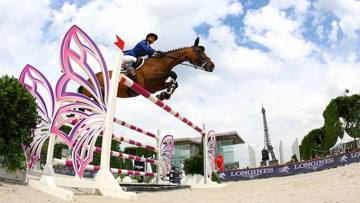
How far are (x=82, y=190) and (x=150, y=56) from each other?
2810mm

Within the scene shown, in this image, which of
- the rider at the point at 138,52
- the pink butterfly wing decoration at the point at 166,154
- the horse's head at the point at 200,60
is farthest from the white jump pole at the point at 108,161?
the pink butterfly wing decoration at the point at 166,154

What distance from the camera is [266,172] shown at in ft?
57.2

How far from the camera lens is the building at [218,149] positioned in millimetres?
23234

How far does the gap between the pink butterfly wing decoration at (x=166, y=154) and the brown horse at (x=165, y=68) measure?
81.7 inches

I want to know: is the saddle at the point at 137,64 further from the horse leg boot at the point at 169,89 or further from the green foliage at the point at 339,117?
the green foliage at the point at 339,117

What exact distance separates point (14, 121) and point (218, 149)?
24090 mm

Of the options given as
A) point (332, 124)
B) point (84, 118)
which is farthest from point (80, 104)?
point (332, 124)

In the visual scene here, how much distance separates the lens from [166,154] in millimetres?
8406

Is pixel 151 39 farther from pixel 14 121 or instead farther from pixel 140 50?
pixel 14 121

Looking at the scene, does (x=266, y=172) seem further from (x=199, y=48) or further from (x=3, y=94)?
(x=3, y=94)

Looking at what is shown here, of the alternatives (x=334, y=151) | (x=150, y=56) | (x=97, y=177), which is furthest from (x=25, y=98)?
(x=334, y=151)

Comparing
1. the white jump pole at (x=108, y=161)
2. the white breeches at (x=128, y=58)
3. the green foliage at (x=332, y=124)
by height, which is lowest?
the white jump pole at (x=108, y=161)

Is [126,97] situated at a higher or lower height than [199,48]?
lower

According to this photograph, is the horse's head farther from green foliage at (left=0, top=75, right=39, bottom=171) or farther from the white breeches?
green foliage at (left=0, top=75, right=39, bottom=171)
